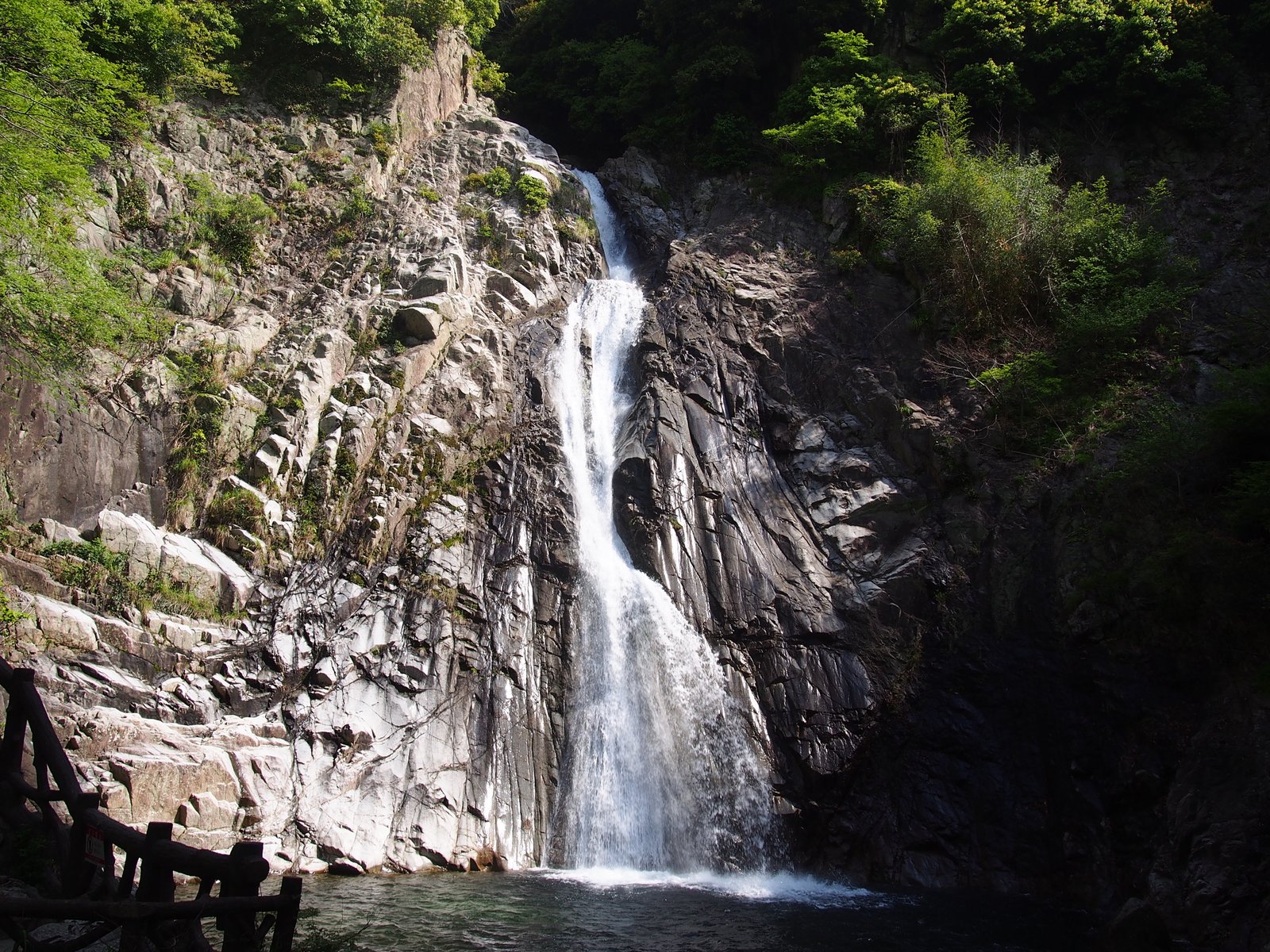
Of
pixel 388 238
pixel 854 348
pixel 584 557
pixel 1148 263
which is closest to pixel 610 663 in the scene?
pixel 584 557

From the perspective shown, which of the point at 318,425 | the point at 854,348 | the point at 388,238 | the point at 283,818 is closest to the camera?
the point at 283,818

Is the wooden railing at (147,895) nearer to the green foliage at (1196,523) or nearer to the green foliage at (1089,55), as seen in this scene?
the green foliage at (1196,523)

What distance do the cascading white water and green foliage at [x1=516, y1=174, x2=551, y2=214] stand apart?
1076 centimetres

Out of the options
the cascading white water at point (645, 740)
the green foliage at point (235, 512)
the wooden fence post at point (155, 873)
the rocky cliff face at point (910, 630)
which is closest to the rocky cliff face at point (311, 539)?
the green foliage at point (235, 512)

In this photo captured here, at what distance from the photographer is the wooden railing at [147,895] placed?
371cm

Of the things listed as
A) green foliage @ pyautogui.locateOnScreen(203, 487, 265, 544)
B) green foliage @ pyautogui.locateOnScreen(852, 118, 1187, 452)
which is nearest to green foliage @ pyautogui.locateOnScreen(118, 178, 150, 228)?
green foliage @ pyautogui.locateOnScreen(203, 487, 265, 544)

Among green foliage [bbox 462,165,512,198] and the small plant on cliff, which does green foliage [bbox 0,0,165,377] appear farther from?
green foliage [bbox 462,165,512,198]

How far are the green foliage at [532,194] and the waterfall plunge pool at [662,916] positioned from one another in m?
18.7

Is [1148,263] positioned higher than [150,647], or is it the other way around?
[1148,263]

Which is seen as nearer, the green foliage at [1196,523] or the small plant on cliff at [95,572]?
the green foliage at [1196,523]

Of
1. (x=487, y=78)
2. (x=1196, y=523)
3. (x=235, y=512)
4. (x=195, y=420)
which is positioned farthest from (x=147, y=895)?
(x=487, y=78)

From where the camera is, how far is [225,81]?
20.7 metres

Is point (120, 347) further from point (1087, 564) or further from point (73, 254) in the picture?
point (1087, 564)

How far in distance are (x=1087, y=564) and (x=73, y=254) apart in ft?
60.9
